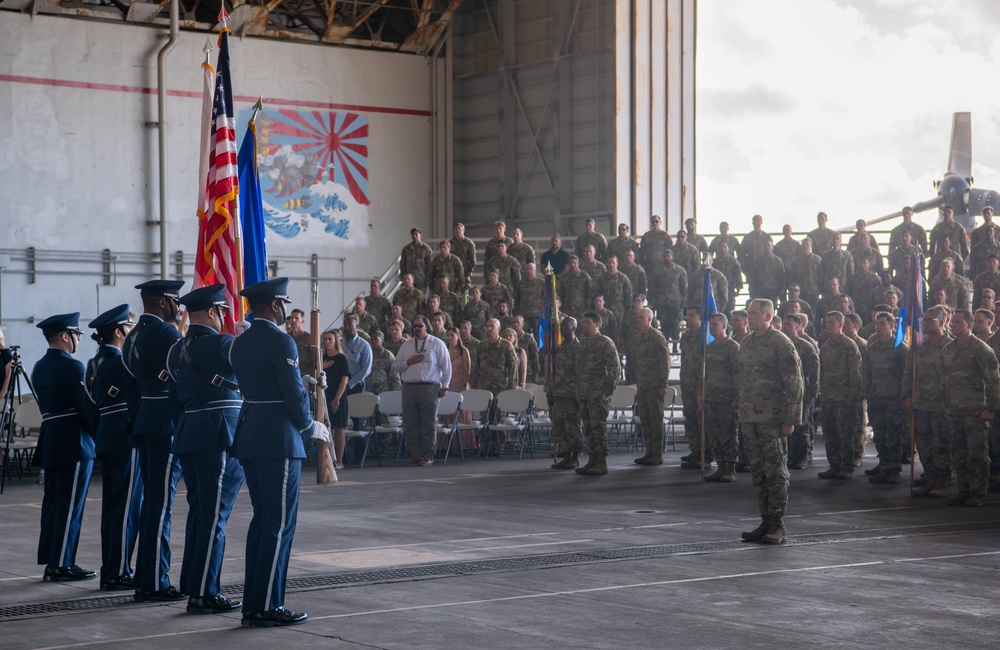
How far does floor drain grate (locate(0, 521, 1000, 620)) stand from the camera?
7.04 metres

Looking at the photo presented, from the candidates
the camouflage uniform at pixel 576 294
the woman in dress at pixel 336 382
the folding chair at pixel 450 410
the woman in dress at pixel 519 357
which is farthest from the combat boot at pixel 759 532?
the camouflage uniform at pixel 576 294

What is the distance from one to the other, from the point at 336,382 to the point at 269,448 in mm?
9080

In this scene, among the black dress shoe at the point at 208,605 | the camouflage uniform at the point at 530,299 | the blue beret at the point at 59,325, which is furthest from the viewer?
the camouflage uniform at the point at 530,299

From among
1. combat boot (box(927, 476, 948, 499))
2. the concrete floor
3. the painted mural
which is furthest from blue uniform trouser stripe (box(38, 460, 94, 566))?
the painted mural

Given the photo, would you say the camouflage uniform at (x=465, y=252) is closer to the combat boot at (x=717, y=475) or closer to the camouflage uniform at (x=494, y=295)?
the camouflage uniform at (x=494, y=295)

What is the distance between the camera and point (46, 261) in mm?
22453

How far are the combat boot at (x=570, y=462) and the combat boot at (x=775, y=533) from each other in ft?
19.5

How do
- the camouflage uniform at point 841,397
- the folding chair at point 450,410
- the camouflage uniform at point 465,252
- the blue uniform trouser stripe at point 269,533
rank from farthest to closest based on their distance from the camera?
1. the camouflage uniform at point 465,252
2. the folding chair at point 450,410
3. the camouflage uniform at point 841,397
4. the blue uniform trouser stripe at point 269,533

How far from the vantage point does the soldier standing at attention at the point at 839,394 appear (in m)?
14.1

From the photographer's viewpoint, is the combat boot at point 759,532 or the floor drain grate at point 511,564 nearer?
the floor drain grate at point 511,564

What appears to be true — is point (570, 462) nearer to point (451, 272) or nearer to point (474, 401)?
point (474, 401)

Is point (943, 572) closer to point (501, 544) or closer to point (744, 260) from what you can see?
point (501, 544)

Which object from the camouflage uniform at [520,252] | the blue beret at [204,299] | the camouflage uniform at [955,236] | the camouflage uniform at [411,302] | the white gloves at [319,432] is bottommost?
the white gloves at [319,432]

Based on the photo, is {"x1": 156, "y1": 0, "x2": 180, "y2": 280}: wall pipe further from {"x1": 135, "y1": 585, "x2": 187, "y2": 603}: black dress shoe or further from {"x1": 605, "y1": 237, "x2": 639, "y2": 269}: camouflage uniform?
{"x1": 135, "y1": 585, "x2": 187, "y2": 603}: black dress shoe
